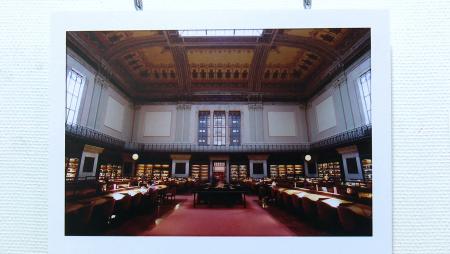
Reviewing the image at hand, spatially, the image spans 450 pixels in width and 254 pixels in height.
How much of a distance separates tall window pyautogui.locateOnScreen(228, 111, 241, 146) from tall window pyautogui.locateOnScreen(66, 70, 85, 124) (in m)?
1.47

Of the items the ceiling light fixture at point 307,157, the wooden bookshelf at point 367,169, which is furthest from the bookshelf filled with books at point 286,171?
the wooden bookshelf at point 367,169

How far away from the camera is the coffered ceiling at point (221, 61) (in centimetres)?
246

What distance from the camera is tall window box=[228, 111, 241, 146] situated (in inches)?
111

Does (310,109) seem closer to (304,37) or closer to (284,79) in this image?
(284,79)

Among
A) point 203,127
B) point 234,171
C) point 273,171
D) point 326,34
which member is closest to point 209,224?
point 234,171

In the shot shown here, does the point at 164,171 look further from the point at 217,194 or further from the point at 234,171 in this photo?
the point at 234,171

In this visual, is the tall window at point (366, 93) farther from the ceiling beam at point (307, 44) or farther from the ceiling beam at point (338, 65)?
the ceiling beam at point (307, 44)

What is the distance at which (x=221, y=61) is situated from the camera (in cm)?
262

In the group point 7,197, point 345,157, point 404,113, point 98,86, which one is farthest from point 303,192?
point 7,197

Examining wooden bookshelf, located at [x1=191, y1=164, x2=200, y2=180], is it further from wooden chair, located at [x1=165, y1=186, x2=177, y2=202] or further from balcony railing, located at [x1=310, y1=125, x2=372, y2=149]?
balcony railing, located at [x1=310, y1=125, x2=372, y2=149]

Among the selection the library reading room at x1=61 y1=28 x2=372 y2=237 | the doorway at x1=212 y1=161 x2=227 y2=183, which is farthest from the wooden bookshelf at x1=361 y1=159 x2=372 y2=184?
the doorway at x1=212 y1=161 x2=227 y2=183

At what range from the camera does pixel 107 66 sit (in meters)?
2.59

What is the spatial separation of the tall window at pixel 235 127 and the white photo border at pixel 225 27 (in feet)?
2.91

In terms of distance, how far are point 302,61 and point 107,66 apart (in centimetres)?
188
